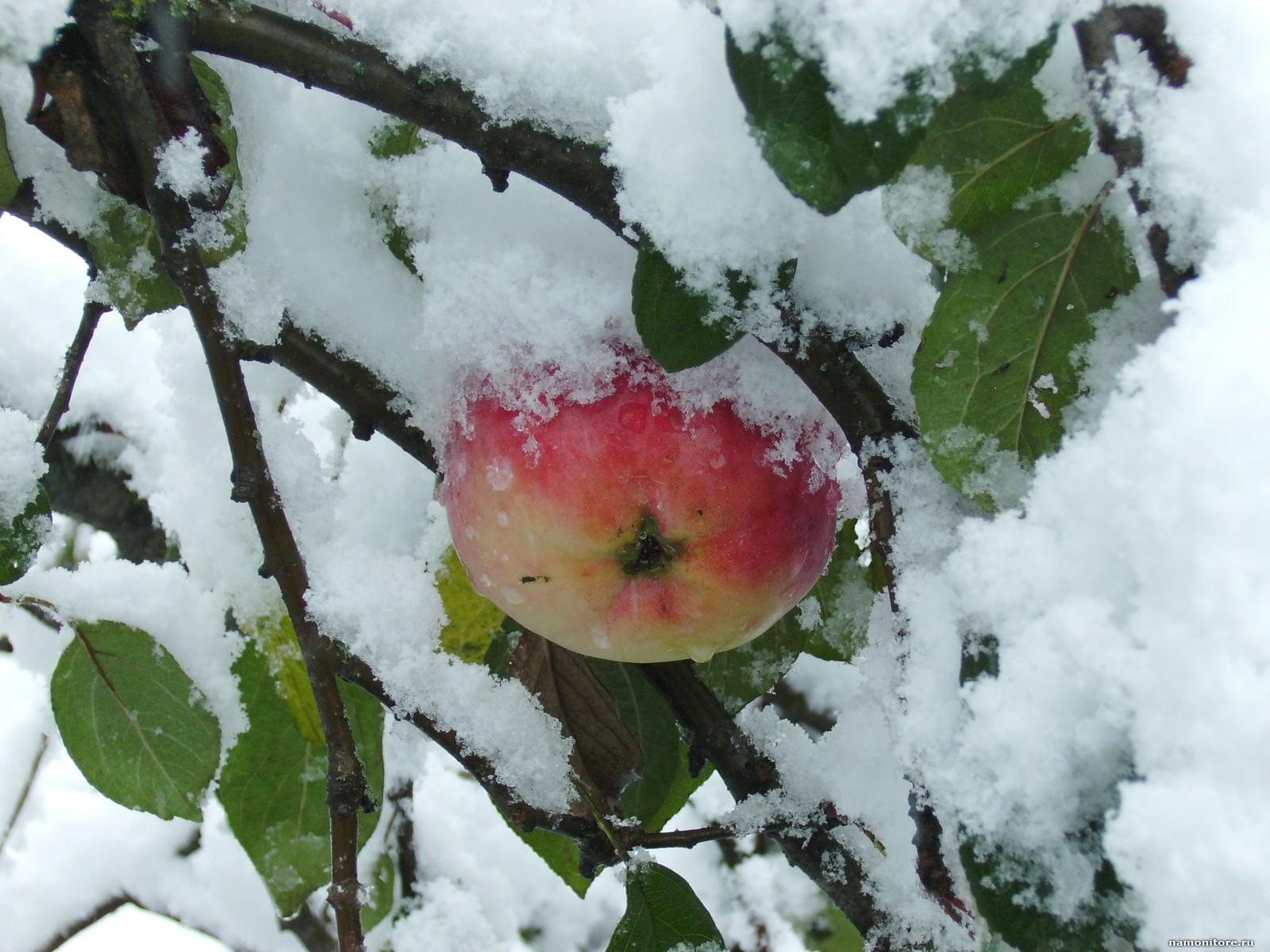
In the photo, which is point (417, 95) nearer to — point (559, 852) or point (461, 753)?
point (461, 753)

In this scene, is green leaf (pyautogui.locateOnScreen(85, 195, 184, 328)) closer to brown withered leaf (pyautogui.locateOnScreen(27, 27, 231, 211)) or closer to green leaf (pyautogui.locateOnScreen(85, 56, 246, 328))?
green leaf (pyautogui.locateOnScreen(85, 56, 246, 328))

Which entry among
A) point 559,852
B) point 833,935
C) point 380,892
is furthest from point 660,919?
point 833,935

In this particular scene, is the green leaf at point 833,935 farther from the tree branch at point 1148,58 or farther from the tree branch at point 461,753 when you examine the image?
the tree branch at point 1148,58

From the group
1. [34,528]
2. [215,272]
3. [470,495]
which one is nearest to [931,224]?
[470,495]

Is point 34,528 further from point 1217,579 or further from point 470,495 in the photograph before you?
point 1217,579

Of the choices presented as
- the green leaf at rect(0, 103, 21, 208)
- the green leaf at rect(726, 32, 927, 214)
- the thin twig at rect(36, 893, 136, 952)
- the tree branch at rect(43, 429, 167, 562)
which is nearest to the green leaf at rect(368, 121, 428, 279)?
the green leaf at rect(0, 103, 21, 208)

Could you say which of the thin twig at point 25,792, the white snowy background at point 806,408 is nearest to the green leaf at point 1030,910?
the white snowy background at point 806,408
